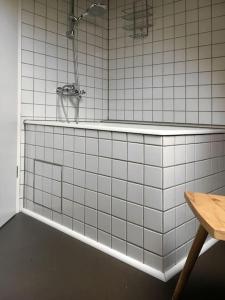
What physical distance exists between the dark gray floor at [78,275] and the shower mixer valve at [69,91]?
44.4 inches

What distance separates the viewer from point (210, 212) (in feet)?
2.57

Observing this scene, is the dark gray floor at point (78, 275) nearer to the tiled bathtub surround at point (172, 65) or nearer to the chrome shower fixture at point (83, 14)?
the tiled bathtub surround at point (172, 65)

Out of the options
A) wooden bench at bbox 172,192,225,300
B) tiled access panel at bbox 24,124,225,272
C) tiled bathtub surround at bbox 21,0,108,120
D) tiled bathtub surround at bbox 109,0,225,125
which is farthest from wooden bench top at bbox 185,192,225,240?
tiled bathtub surround at bbox 21,0,108,120

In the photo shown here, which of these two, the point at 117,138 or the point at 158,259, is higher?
the point at 117,138

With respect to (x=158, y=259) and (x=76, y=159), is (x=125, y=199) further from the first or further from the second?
(x=76, y=159)

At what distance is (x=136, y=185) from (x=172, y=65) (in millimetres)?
1193

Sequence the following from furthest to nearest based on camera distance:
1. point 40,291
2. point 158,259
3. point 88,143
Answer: point 88,143
point 158,259
point 40,291

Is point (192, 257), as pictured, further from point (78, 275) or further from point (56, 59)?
Answer: point (56, 59)

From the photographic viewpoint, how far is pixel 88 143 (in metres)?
1.50

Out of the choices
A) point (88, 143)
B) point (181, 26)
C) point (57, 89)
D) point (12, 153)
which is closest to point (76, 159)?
point (88, 143)

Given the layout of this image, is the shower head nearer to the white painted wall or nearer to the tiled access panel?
the white painted wall

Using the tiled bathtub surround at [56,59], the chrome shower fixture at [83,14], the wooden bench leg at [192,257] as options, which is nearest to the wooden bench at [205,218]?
the wooden bench leg at [192,257]

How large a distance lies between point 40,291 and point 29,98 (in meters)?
1.31

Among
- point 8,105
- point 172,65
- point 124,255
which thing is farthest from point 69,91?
point 124,255
